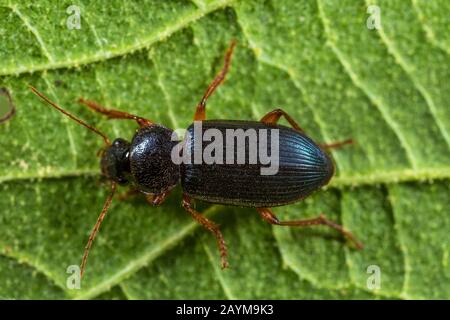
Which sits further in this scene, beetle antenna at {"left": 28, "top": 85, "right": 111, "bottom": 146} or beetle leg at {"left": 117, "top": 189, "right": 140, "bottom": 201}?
beetle leg at {"left": 117, "top": 189, "right": 140, "bottom": 201}

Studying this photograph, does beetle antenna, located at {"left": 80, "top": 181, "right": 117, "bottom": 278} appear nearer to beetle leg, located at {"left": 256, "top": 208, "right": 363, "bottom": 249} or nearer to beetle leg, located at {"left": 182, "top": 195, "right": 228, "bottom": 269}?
beetle leg, located at {"left": 182, "top": 195, "right": 228, "bottom": 269}

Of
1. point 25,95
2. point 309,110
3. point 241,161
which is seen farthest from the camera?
point 309,110

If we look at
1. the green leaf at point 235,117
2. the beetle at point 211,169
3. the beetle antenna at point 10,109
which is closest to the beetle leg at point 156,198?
the beetle at point 211,169

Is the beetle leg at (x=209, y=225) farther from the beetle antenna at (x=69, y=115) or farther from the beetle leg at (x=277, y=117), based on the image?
the beetle leg at (x=277, y=117)

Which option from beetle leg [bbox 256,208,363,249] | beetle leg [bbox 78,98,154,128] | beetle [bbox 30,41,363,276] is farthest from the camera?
beetle leg [bbox 256,208,363,249]

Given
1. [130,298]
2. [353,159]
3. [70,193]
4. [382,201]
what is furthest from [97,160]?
[382,201]

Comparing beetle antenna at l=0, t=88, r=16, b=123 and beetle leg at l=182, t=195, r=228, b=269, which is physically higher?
beetle antenna at l=0, t=88, r=16, b=123

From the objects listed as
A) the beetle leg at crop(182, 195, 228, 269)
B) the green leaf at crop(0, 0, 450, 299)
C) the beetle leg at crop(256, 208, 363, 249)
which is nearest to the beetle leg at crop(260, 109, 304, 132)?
the green leaf at crop(0, 0, 450, 299)

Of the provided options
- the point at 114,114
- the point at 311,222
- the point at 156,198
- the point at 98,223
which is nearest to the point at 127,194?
the point at 156,198

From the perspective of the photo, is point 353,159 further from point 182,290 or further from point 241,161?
point 182,290
